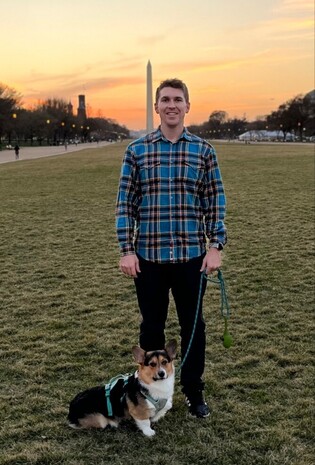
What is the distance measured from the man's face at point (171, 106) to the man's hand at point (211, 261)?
0.91 metres

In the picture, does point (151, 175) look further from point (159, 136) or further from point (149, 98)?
point (149, 98)

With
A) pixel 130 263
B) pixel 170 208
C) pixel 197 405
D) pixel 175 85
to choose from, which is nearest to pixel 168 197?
pixel 170 208

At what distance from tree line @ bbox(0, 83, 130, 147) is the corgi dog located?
69653 mm

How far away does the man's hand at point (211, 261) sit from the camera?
11.5 feet

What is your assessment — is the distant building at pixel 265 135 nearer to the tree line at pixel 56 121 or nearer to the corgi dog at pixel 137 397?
the tree line at pixel 56 121

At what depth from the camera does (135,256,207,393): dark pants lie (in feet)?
11.7

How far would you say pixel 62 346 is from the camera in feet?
17.4

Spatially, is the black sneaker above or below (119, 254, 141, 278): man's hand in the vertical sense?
below

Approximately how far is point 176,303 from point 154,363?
0.52 metres

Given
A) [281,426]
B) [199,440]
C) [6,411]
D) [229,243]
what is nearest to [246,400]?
[281,426]

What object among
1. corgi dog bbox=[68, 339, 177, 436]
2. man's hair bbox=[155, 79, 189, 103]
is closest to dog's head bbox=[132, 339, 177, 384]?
corgi dog bbox=[68, 339, 177, 436]

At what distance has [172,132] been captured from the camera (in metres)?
3.40

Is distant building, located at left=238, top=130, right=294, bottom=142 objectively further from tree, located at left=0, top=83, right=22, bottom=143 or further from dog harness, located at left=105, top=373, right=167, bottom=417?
dog harness, located at left=105, top=373, right=167, bottom=417

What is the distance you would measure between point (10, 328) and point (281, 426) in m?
3.30
